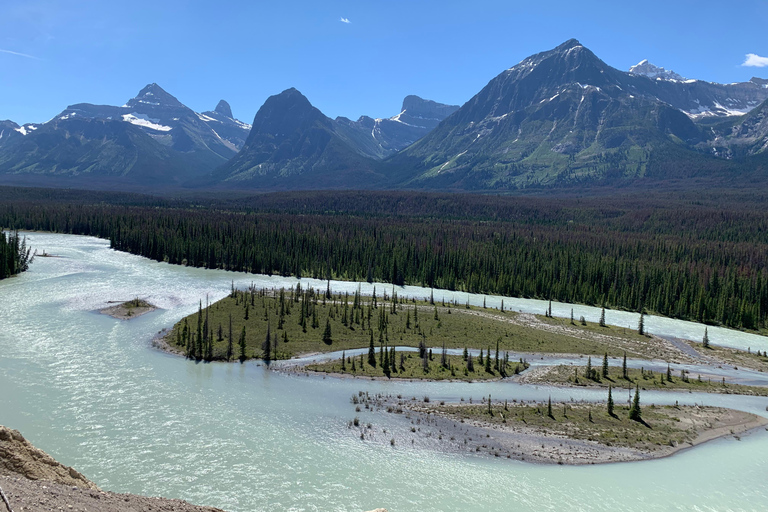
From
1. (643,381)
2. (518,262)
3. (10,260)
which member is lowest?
(643,381)

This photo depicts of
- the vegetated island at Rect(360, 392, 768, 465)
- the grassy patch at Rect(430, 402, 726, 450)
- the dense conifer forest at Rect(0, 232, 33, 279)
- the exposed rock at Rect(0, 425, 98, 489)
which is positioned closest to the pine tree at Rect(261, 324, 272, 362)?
the vegetated island at Rect(360, 392, 768, 465)

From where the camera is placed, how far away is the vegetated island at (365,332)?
72062 mm

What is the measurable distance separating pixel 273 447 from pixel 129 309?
196ft

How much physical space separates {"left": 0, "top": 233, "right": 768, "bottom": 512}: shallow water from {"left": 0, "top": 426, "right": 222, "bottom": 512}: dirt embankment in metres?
11.0

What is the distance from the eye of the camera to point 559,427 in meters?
49.6

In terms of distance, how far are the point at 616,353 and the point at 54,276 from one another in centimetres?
11689

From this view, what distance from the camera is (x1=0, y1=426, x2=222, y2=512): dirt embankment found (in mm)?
19312

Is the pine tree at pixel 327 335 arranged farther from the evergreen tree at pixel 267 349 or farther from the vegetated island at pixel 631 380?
the vegetated island at pixel 631 380

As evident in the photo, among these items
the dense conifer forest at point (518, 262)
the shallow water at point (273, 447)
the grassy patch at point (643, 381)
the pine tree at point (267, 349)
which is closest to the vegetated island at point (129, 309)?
the shallow water at point (273, 447)

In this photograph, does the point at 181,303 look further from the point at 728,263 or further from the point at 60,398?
the point at 728,263

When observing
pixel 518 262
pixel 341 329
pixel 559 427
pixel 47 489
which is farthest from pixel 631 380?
pixel 518 262

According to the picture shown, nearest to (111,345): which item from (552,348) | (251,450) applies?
(251,450)

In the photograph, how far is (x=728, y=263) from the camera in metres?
152

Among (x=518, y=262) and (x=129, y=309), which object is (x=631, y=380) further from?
(x=518, y=262)
